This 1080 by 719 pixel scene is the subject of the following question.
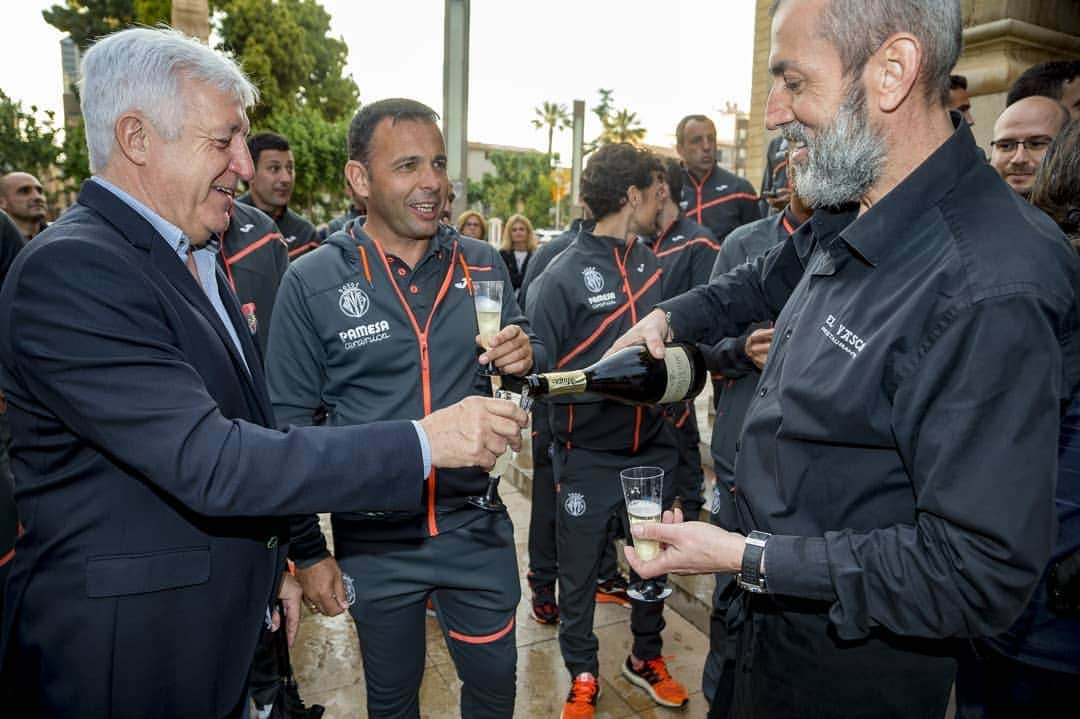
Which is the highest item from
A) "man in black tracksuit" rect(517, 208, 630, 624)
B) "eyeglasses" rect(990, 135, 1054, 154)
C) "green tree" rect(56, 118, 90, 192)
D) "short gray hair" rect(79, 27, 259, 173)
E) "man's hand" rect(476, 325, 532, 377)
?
"green tree" rect(56, 118, 90, 192)

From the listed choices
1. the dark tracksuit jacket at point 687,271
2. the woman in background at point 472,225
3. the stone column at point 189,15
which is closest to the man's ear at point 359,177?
the dark tracksuit jacket at point 687,271

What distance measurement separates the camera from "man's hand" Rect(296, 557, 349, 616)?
243cm

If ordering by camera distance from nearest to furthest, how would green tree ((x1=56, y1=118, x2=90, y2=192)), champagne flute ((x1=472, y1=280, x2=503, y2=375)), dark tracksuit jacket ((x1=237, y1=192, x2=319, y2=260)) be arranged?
champagne flute ((x1=472, y1=280, x2=503, y2=375))
dark tracksuit jacket ((x1=237, y1=192, x2=319, y2=260))
green tree ((x1=56, y1=118, x2=90, y2=192))

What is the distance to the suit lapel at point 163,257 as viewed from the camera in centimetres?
168

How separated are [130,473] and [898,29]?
79.2 inches

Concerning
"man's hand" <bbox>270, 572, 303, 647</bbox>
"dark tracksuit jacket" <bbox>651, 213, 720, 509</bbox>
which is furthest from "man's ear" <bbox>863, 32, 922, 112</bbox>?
"dark tracksuit jacket" <bbox>651, 213, 720, 509</bbox>

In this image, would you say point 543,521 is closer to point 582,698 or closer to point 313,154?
point 582,698

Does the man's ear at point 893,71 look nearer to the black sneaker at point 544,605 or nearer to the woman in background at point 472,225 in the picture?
the black sneaker at point 544,605

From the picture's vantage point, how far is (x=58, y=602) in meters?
1.61

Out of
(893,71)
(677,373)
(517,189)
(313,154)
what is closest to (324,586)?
(677,373)

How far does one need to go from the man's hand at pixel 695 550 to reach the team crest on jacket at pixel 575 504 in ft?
6.35

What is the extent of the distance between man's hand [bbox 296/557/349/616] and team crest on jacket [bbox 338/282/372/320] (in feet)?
2.93

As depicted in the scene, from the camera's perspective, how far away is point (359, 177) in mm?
2646

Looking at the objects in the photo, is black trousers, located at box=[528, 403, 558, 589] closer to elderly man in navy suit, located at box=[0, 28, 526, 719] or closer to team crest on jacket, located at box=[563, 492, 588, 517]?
team crest on jacket, located at box=[563, 492, 588, 517]
